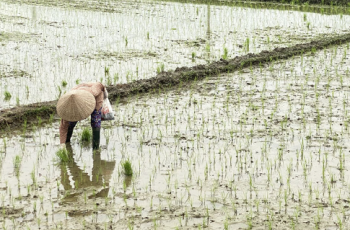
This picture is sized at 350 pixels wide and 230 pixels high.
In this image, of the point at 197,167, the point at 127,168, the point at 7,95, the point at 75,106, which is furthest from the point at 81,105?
the point at 7,95

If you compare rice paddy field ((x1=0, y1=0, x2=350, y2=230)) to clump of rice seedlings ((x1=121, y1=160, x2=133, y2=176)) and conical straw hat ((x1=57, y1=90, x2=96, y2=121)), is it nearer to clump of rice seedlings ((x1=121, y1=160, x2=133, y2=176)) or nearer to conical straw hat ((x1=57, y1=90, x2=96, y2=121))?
clump of rice seedlings ((x1=121, y1=160, x2=133, y2=176))

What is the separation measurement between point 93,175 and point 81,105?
532mm

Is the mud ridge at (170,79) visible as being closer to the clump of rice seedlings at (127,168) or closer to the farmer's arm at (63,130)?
the farmer's arm at (63,130)

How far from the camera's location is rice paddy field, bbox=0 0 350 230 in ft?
10.6

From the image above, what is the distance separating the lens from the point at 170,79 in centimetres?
621

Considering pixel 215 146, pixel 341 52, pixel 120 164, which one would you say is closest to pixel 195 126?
pixel 215 146

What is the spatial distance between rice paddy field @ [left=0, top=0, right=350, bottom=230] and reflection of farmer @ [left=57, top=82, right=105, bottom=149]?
0.27 metres

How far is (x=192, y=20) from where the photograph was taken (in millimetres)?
10664

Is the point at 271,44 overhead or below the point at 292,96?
overhead

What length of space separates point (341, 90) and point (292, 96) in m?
0.65

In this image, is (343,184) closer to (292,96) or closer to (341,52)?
(292,96)

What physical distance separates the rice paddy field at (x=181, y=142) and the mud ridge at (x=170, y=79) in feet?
0.38

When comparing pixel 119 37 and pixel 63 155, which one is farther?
pixel 119 37

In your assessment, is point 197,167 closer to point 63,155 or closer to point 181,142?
point 181,142
